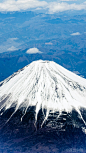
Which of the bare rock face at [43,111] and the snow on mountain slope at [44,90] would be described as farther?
the snow on mountain slope at [44,90]

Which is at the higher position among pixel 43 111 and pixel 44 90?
pixel 44 90

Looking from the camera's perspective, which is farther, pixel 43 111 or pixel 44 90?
pixel 44 90

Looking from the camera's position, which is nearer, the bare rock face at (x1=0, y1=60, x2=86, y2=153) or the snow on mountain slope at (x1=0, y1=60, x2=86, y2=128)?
the bare rock face at (x1=0, y1=60, x2=86, y2=153)

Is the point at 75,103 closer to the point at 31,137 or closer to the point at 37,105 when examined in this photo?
the point at 37,105

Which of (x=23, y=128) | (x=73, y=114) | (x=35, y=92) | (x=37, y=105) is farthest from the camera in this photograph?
(x=35, y=92)

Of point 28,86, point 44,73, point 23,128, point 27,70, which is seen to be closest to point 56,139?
point 23,128

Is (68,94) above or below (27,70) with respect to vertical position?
below
